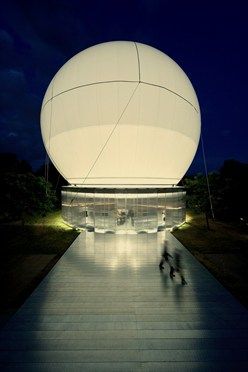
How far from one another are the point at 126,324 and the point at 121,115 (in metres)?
14.1

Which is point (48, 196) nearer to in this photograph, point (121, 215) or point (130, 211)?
point (121, 215)

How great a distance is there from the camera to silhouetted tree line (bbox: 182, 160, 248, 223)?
16906 millimetres

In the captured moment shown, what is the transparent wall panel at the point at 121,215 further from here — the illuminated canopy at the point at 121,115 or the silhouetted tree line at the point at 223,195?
the silhouetted tree line at the point at 223,195

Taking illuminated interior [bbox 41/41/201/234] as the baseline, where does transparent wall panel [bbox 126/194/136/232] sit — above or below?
below

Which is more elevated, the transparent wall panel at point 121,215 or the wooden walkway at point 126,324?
the transparent wall panel at point 121,215

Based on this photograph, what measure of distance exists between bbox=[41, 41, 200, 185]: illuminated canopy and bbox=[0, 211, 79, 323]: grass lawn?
5494mm

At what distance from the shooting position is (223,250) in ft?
46.4

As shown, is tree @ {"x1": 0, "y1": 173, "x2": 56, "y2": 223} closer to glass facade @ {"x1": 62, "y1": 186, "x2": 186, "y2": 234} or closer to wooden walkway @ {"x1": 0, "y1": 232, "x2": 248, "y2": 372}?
glass facade @ {"x1": 62, "y1": 186, "x2": 186, "y2": 234}

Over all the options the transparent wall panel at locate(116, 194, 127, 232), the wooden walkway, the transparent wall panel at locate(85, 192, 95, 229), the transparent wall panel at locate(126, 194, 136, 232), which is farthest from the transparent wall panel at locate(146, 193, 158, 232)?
the wooden walkway

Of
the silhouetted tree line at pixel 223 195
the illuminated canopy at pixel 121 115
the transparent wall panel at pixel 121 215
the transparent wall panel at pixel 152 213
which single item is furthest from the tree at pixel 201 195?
the transparent wall panel at pixel 121 215

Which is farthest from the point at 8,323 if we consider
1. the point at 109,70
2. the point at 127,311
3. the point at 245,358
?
the point at 109,70

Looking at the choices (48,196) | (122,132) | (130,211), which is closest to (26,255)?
(48,196)

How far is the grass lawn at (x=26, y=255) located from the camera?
8711 mm

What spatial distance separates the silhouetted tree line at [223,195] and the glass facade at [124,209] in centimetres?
255
